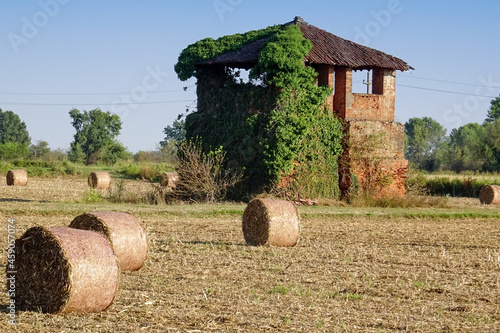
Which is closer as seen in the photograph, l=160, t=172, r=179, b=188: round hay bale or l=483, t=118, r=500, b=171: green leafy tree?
l=160, t=172, r=179, b=188: round hay bale

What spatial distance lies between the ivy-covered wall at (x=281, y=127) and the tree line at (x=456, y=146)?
20.2 m

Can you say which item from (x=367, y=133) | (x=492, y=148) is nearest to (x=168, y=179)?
(x=367, y=133)

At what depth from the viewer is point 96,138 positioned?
291 ft

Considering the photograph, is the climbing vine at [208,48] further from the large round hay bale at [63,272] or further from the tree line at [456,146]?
the large round hay bale at [63,272]

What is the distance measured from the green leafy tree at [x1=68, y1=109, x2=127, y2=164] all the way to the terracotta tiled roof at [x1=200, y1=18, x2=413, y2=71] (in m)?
40.9

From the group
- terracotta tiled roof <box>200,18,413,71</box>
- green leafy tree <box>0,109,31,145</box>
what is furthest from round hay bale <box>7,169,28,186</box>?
green leafy tree <box>0,109,31,145</box>

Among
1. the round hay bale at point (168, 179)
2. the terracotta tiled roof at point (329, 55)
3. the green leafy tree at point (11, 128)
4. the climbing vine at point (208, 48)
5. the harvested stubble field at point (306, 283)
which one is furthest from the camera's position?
the green leafy tree at point (11, 128)

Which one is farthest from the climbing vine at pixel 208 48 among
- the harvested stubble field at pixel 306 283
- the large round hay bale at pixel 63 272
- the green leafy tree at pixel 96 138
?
the green leafy tree at pixel 96 138

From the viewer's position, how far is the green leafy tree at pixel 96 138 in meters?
75.5

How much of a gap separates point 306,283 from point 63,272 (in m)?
4.57

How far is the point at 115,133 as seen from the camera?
95.6m

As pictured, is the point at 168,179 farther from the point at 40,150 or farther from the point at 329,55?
the point at 40,150

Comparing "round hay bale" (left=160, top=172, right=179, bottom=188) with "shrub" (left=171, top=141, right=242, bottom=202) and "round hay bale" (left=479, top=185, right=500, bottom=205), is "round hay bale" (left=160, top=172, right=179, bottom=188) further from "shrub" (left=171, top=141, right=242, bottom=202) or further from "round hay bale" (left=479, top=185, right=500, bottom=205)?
"round hay bale" (left=479, top=185, right=500, bottom=205)

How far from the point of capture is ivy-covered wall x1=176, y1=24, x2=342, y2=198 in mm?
31391
